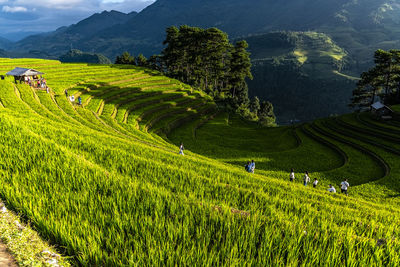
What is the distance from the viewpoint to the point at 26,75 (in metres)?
33.0

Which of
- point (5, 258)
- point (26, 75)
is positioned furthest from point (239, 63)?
point (5, 258)

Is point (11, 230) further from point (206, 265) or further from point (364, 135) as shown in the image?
point (364, 135)

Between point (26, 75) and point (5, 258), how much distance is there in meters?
39.3

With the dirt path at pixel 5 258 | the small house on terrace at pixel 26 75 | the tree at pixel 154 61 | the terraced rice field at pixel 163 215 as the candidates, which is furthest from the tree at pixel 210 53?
the dirt path at pixel 5 258

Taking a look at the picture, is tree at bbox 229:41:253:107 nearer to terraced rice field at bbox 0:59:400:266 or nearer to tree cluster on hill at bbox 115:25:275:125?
tree cluster on hill at bbox 115:25:275:125

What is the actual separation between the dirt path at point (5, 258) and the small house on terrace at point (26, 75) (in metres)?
38.3

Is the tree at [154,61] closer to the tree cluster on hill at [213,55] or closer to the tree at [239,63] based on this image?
the tree cluster on hill at [213,55]

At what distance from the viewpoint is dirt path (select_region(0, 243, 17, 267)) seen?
9.94 feet

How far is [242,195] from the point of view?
22.2ft

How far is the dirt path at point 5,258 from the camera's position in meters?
3.03

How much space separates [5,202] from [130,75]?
5852cm

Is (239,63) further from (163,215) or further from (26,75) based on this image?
(163,215)

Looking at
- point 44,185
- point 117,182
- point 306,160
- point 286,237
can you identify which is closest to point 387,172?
point 306,160

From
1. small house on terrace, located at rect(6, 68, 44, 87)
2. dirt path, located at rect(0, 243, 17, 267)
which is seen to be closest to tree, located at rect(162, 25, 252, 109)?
Answer: small house on terrace, located at rect(6, 68, 44, 87)
